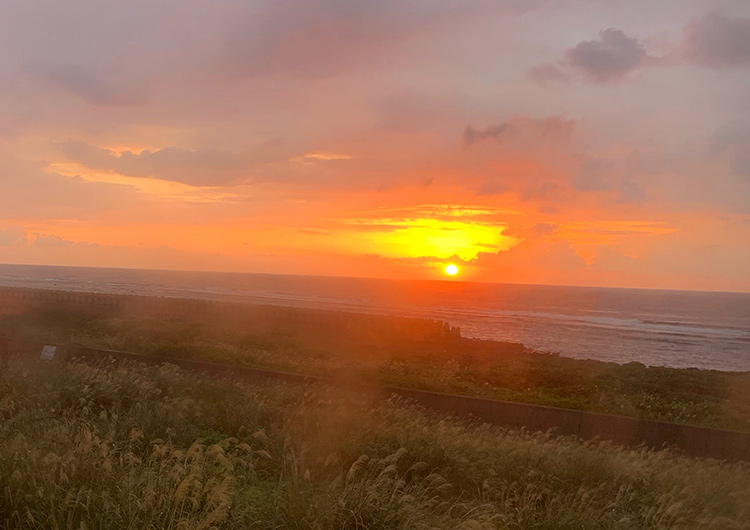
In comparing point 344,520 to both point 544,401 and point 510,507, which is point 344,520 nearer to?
point 510,507

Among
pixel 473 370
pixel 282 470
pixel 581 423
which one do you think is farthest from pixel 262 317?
pixel 282 470

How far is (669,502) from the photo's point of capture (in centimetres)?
704

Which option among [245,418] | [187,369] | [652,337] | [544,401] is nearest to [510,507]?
[245,418]

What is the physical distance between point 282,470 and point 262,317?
49618mm

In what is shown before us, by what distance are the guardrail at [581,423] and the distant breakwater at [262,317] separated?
28.5 m

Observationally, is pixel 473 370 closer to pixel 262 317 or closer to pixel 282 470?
pixel 282 470

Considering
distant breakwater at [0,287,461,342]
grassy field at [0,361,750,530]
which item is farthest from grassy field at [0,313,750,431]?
grassy field at [0,361,750,530]

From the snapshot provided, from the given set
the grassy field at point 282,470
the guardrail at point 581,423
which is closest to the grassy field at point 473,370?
the guardrail at point 581,423

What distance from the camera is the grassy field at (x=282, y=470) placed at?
536 cm

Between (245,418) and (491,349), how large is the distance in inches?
1310

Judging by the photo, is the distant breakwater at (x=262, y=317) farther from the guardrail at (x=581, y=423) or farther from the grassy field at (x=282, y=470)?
the grassy field at (x=282, y=470)

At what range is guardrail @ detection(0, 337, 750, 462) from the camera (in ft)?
41.7

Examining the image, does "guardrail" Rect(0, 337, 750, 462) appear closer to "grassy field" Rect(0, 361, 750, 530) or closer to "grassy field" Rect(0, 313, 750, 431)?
"grassy field" Rect(0, 361, 750, 530)

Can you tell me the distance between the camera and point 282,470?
7.40 meters
